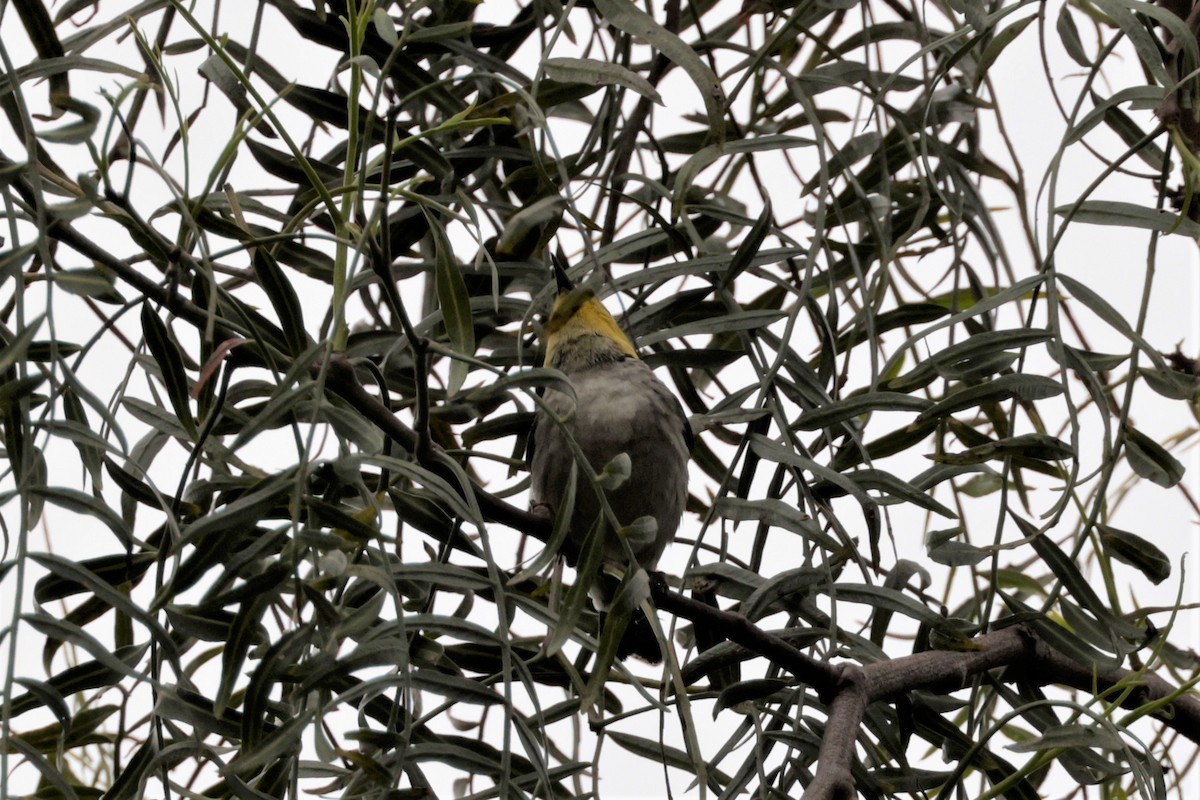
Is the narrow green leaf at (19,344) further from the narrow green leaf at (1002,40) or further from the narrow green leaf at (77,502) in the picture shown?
the narrow green leaf at (1002,40)

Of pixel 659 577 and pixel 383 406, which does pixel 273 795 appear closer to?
pixel 383 406

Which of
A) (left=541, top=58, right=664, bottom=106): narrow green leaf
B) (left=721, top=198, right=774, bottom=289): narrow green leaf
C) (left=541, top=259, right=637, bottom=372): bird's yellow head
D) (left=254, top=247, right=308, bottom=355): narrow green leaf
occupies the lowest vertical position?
(left=254, top=247, right=308, bottom=355): narrow green leaf

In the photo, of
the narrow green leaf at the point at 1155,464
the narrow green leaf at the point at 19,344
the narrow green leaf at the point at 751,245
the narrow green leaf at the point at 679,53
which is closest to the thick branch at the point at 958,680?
the narrow green leaf at the point at 1155,464

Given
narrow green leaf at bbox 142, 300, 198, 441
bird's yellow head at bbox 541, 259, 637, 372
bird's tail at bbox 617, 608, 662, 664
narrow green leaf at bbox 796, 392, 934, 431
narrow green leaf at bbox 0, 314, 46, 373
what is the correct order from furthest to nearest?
bird's yellow head at bbox 541, 259, 637, 372 < bird's tail at bbox 617, 608, 662, 664 < narrow green leaf at bbox 796, 392, 934, 431 < narrow green leaf at bbox 142, 300, 198, 441 < narrow green leaf at bbox 0, 314, 46, 373

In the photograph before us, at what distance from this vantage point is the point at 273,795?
1.00m

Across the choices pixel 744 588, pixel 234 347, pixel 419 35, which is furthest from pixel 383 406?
pixel 744 588

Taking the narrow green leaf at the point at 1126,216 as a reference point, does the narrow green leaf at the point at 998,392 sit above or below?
below

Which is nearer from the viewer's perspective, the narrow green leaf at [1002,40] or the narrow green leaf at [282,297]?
the narrow green leaf at [282,297]

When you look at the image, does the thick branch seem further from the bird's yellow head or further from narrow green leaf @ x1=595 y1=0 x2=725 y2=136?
the bird's yellow head

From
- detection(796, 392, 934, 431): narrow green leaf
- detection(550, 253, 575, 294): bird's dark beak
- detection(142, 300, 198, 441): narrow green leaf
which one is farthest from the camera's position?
detection(550, 253, 575, 294): bird's dark beak

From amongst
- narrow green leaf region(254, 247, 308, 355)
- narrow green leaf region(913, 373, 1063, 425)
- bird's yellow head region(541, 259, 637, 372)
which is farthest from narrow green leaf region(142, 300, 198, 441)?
bird's yellow head region(541, 259, 637, 372)

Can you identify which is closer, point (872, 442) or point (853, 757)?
point (853, 757)

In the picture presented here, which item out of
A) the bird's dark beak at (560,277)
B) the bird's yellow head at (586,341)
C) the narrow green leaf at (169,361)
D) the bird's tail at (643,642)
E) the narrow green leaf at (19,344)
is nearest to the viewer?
the narrow green leaf at (19,344)

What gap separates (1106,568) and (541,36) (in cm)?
83
